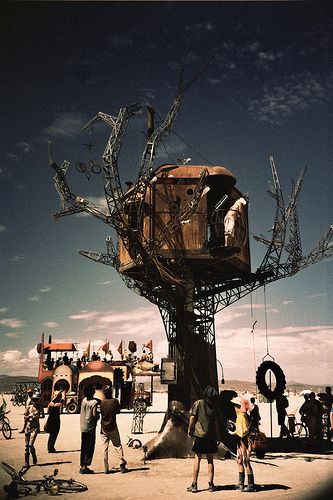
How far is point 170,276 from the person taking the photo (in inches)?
650

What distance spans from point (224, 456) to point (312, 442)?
16.5 ft

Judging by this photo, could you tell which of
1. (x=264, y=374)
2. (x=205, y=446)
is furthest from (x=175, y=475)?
(x=264, y=374)

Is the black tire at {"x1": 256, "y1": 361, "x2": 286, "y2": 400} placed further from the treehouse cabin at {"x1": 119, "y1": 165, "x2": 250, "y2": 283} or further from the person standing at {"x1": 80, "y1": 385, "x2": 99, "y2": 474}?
the person standing at {"x1": 80, "y1": 385, "x2": 99, "y2": 474}

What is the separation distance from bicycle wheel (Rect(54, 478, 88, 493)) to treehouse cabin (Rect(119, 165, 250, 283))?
26.7 ft

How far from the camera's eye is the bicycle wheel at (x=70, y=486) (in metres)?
10.0

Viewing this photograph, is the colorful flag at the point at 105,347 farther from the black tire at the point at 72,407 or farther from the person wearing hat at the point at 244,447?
the person wearing hat at the point at 244,447

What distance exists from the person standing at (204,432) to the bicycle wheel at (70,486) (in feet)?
8.54

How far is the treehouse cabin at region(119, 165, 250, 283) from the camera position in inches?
649

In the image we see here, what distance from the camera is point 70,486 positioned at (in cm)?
1023

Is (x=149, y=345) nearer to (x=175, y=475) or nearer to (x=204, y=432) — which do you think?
(x=175, y=475)

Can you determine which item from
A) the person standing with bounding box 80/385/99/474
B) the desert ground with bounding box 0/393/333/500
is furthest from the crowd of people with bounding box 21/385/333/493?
the desert ground with bounding box 0/393/333/500

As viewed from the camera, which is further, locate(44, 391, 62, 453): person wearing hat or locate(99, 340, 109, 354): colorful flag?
locate(99, 340, 109, 354): colorful flag

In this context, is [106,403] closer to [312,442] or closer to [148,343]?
[312,442]

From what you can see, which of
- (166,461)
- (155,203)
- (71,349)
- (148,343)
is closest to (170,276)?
(155,203)
